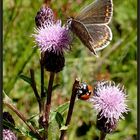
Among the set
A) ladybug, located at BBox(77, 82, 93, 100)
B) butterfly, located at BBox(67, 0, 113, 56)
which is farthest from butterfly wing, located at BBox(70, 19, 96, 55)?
ladybug, located at BBox(77, 82, 93, 100)

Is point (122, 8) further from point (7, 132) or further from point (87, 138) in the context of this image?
point (7, 132)

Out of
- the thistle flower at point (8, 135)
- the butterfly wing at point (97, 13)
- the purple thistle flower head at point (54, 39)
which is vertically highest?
the butterfly wing at point (97, 13)

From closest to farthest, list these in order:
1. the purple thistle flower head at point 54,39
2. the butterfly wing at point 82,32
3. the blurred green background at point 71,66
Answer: the butterfly wing at point 82,32 → the purple thistle flower head at point 54,39 → the blurred green background at point 71,66

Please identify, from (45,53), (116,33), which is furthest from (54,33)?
(116,33)

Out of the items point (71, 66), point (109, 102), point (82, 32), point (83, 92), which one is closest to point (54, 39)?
point (82, 32)

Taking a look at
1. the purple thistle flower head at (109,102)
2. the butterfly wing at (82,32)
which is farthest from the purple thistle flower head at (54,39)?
the purple thistle flower head at (109,102)

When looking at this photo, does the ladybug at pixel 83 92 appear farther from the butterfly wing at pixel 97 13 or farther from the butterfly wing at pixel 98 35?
the butterfly wing at pixel 97 13

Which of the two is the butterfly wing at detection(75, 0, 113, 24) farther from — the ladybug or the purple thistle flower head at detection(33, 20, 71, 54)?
the ladybug
